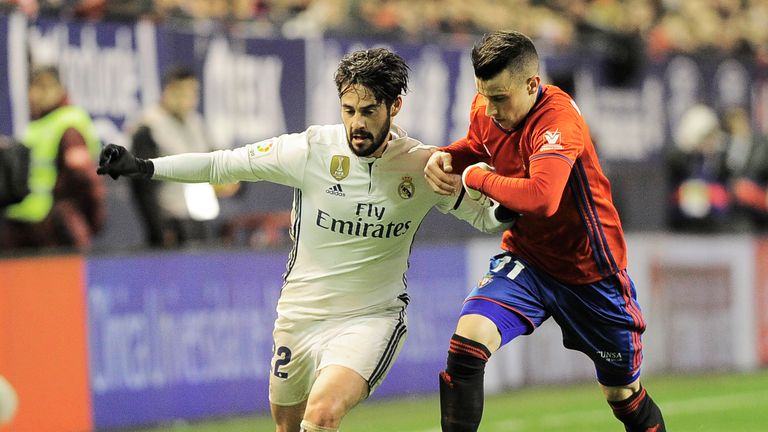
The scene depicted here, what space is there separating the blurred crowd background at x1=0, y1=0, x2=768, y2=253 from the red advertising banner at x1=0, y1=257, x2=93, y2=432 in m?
1.93

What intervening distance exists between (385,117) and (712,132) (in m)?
9.72

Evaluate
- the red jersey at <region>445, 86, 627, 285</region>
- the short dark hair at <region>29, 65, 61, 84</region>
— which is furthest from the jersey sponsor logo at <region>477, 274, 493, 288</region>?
the short dark hair at <region>29, 65, 61, 84</region>

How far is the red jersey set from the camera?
20.3 feet

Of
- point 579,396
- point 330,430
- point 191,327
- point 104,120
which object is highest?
point 104,120

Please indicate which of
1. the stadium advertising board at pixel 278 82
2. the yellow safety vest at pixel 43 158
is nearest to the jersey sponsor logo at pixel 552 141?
the yellow safety vest at pixel 43 158

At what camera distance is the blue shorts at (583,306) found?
6812mm

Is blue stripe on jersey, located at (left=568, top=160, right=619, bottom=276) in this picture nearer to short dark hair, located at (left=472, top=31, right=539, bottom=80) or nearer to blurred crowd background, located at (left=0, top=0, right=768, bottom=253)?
short dark hair, located at (left=472, top=31, right=539, bottom=80)

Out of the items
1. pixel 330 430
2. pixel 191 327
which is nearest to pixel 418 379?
pixel 191 327

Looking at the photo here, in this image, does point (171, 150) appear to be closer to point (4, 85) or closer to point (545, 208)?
point (4, 85)

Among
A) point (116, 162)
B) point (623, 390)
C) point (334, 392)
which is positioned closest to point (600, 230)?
point (623, 390)

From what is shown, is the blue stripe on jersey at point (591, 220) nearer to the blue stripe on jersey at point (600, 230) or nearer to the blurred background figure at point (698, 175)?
the blue stripe on jersey at point (600, 230)

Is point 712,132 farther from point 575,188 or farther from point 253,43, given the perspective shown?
point 575,188

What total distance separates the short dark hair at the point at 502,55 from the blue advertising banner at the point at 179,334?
471cm

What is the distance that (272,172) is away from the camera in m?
6.56
